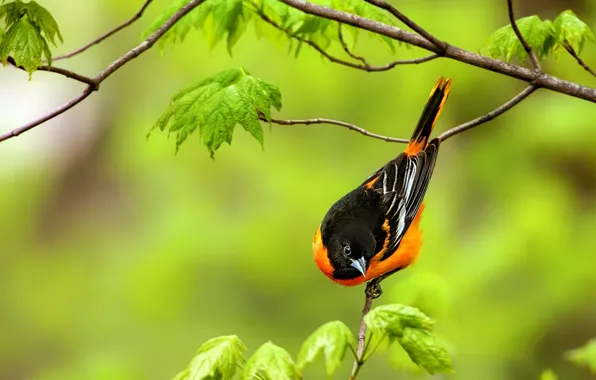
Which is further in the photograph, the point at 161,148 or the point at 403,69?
the point at 161,148

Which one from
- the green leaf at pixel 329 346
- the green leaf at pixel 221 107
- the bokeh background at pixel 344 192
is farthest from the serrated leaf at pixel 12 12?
Answer: the bokeh background at pixel 344 192

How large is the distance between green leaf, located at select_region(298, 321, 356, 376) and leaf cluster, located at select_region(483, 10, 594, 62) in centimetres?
92

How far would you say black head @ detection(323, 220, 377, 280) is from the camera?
9.04ft

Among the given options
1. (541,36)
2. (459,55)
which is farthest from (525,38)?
(459,55)

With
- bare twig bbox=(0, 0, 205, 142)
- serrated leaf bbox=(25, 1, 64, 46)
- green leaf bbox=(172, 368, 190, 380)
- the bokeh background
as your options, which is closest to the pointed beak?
the bokeh background

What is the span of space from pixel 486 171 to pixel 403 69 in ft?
3.25

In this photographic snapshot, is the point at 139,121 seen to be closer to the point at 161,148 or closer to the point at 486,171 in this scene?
the point at 161,148

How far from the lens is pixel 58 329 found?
346 inches

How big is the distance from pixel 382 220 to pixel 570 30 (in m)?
1.20

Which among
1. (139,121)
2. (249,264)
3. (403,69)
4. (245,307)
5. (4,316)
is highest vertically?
(403,69)

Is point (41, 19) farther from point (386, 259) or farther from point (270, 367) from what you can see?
point (386, 259)

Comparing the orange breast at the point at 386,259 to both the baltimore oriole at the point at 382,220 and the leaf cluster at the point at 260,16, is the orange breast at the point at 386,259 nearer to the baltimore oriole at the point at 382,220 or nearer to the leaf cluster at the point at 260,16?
the baltimore oriole at the point at 382,220

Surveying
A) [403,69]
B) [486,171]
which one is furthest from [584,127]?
[403,69]

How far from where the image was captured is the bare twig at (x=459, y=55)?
168cm
